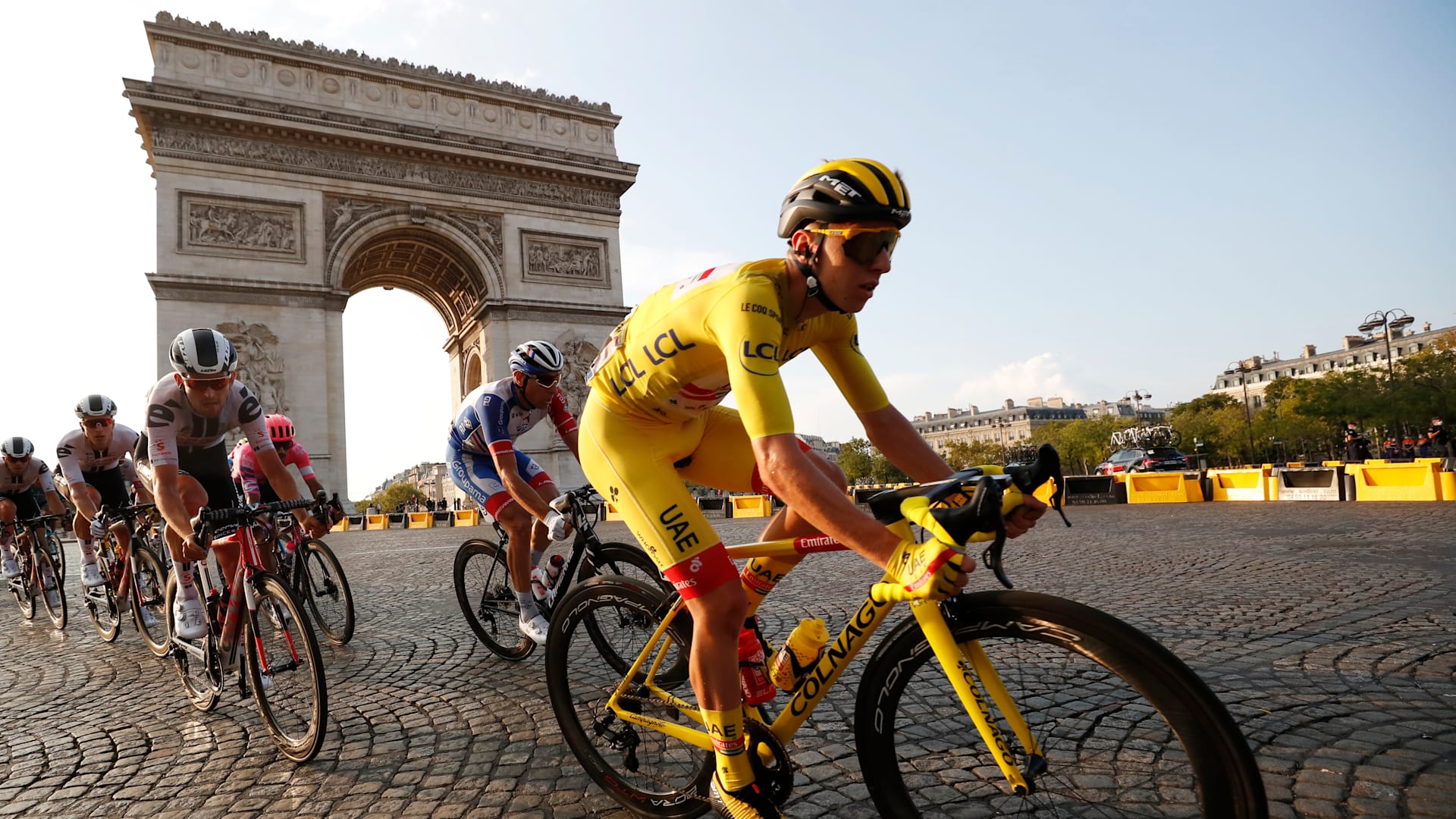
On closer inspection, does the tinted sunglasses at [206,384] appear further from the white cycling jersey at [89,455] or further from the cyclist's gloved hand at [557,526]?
the white cycling jersey at [89,455]

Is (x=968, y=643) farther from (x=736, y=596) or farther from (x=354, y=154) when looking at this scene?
(x=354, y=154)

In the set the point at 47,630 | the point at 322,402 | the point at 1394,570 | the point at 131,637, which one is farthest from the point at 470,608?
the point at 322,402

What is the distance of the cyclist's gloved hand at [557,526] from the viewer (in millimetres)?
3834

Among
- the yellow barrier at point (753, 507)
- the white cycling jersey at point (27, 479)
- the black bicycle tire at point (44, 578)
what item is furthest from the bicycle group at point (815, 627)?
the yellow barrier at point (753, 507)

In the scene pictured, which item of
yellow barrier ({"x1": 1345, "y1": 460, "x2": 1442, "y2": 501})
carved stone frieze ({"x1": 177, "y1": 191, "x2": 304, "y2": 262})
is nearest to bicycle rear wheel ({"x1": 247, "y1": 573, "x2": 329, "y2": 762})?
yellow barrier ({"x1": 1345, "y1": 460, "x2": 1442, "y2": 501})

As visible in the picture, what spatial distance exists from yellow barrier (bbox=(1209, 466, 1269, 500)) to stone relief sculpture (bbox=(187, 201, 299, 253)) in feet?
Answer: 81.0

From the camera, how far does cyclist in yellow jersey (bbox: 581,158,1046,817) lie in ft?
5.93

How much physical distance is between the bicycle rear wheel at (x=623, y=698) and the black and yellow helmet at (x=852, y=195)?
1179 millimetres

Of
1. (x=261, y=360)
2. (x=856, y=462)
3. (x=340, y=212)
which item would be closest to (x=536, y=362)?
(x=261, y=360)

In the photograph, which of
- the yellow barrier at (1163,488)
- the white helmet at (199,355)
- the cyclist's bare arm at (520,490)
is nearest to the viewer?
the white helmet at (199,355)

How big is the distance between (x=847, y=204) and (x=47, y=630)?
26.4ft

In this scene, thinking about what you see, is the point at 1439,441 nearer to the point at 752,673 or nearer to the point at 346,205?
the point at 752,673

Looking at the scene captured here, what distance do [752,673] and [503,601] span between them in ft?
9.60

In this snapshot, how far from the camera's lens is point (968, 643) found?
1771 mm
